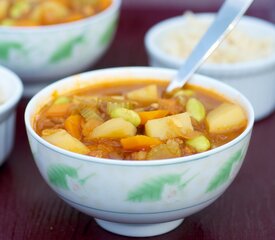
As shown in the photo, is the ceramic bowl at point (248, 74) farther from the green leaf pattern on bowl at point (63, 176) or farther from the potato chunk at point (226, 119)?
the green leaf pattern on bowl at point (63, 176)

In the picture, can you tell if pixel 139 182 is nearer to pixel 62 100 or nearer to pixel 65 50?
pixel 62 100

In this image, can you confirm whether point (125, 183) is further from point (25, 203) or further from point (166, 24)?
point (166, 24)

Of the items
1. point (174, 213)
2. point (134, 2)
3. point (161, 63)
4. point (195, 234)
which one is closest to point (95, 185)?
point (174, 213)

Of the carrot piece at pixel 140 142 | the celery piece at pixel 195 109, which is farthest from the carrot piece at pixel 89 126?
the celery piece at pixel 195 109

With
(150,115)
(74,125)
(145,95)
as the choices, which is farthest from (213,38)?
(74,125)

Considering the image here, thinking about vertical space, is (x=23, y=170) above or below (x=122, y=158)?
below
